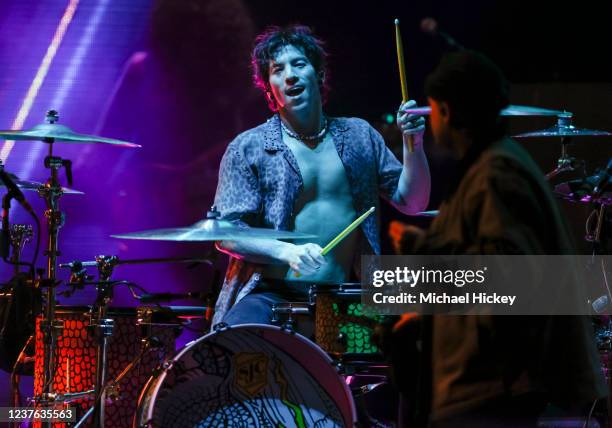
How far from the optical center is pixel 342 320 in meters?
3.49

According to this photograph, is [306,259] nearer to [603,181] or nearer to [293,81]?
[293,81]

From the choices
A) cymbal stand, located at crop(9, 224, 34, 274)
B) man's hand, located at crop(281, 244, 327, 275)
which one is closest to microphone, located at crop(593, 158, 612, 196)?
man's hand, located at crop(281, 244, 327, 275)

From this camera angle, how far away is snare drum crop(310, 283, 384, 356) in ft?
11.4

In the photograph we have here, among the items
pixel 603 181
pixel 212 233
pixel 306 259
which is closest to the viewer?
pixel 212 233

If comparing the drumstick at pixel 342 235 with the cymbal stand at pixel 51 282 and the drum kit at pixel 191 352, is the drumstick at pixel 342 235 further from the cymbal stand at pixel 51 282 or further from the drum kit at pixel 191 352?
the cymbal stand at pixel 51 282

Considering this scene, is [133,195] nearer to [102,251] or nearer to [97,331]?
[102,251]

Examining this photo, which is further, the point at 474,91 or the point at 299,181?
the point at 299,181

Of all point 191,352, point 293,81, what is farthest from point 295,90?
point 191,352

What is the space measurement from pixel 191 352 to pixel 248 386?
0.26 m

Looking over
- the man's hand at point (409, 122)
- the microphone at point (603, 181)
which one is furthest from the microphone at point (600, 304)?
the man's hand at point (409, 122)

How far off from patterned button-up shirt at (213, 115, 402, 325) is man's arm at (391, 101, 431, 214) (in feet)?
0.29

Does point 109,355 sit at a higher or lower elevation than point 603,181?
lower

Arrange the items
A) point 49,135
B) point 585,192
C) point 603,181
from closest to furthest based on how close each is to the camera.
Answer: point 49,135, point 603,181, point 585,192

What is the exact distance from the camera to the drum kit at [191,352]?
3.18 metres
